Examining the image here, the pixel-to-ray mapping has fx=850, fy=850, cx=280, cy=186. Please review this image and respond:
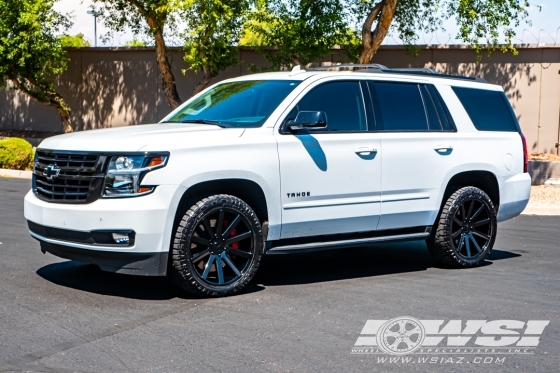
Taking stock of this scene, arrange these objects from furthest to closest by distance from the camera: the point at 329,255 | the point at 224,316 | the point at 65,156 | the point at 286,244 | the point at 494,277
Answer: the point at 329,255 → the point at 494,277 → the point at 286,244 → the point at 65,156 → the point at 224,316

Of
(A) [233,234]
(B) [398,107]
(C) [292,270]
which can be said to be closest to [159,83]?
(C) [292,270]

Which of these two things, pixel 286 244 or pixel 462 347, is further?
pixel 286 244

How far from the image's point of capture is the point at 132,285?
7.74 meters

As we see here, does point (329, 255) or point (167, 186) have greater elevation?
point (167, 186)

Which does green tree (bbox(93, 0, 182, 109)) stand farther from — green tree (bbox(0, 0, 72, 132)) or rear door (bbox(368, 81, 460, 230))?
rear door (bbox(368, 81, 460, 230))

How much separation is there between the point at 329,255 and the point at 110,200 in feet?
11.6

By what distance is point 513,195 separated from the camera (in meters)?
Result: 9.49

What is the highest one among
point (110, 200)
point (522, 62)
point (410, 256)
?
point (522, 62)

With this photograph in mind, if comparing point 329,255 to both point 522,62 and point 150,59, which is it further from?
point 150,59

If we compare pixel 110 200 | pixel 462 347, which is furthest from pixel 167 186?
pixel 462 347

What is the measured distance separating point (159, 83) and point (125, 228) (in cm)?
1894

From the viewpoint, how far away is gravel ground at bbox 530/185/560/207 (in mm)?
15132

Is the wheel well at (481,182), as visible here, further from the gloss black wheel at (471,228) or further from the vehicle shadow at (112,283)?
the vehicle shadow at (112,283)

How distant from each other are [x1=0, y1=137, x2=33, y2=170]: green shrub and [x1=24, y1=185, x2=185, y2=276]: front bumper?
1295 cm
